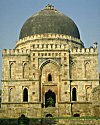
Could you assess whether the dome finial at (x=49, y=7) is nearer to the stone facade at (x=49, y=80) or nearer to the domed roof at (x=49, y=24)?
the domed roof at (x=49, y=24)

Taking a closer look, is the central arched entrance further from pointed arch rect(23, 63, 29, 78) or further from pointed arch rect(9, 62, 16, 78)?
pointed arch rect(9, 62, 16, 78)

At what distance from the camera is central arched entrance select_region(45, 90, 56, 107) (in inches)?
1380

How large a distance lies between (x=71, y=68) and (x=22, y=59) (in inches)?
212

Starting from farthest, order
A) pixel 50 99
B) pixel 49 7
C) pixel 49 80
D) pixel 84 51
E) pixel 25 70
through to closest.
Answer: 1. pixel 49 7
2. pixel 84 51
3. pixel 25 70
4. pixel 49 80
5. pixel 50 99

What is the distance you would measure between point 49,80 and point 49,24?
821 cm

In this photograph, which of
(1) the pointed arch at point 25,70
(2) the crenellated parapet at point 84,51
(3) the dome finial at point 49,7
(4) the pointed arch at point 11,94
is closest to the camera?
(4) the pointed arch at point 11,94

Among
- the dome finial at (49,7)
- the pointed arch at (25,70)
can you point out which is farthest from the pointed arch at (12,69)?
the dome finial at (49,7)

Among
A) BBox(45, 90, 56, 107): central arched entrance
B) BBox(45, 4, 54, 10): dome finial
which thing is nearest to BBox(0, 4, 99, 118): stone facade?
BBox(45, 90, 56, 107): central arched entrance

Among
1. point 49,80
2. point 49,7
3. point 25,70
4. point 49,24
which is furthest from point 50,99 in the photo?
point 49,7

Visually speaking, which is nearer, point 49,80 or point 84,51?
point 49,80

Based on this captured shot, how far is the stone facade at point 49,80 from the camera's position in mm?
Answer: 34188

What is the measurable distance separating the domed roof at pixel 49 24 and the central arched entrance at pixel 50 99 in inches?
325

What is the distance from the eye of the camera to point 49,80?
35.4 meters

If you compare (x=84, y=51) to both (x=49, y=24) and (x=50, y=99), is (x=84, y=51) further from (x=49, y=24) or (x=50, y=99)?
(x=49, y=24)
